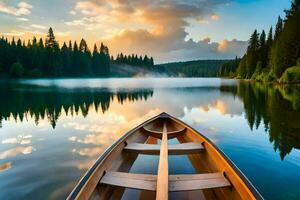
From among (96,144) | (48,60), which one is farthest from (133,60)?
(96,144)

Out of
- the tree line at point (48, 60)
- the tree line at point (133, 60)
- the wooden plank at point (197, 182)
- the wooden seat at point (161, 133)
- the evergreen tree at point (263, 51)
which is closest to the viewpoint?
the wooden plank at point (197, 182)

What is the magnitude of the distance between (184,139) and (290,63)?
3853 cm

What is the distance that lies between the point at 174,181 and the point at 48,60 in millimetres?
77939

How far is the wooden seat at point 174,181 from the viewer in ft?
11.2

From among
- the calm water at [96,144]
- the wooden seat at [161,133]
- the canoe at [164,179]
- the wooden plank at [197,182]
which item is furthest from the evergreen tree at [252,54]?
the wooden plank at [197,182]

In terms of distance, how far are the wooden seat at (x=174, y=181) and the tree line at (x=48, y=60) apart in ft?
232

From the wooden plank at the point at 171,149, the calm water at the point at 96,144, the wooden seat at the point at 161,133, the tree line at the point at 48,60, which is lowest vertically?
the calm water at the point at 96,144

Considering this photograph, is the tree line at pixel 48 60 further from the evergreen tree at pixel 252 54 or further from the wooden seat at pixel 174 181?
the wooden seat at pixel 174 181

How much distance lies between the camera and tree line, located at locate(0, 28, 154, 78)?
6925 centimetres

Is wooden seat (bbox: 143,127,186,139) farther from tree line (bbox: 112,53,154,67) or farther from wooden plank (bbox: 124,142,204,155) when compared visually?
tree line (bbox: 112,53,154,67)

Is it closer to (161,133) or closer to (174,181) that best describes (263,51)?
(161,133)

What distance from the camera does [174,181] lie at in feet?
11.6

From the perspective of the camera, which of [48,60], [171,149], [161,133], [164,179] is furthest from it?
[48,60]

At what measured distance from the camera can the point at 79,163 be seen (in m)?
6.51
